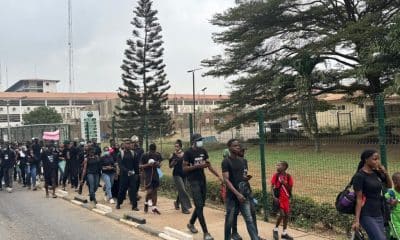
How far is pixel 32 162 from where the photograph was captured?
17.5 metres

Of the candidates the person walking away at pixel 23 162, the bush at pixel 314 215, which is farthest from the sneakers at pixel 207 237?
the person walking away at pixel 23 162

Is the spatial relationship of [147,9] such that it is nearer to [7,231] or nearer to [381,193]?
[7,231]

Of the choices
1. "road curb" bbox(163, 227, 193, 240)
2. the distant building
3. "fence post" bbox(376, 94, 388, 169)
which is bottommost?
"road curb" bbox(163, 227, 193, 240)

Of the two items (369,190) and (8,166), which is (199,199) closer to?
(369,190)

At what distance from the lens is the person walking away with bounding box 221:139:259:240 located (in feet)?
23.9

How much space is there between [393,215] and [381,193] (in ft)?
1.89

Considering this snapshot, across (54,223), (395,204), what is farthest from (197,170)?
(54,223)

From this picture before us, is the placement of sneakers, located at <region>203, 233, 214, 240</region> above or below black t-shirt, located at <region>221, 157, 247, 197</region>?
below

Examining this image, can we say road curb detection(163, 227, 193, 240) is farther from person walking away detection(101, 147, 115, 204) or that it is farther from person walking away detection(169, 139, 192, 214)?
person walking away detection(101, 147, 115, 204)

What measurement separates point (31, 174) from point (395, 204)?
14471mm

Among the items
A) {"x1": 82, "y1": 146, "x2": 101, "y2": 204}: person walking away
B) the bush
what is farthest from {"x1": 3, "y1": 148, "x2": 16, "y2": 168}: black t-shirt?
the bush

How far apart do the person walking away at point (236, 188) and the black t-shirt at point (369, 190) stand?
1.97m

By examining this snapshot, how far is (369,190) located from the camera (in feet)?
18.7

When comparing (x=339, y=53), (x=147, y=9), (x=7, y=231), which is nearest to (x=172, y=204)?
(x=7, y=231)
